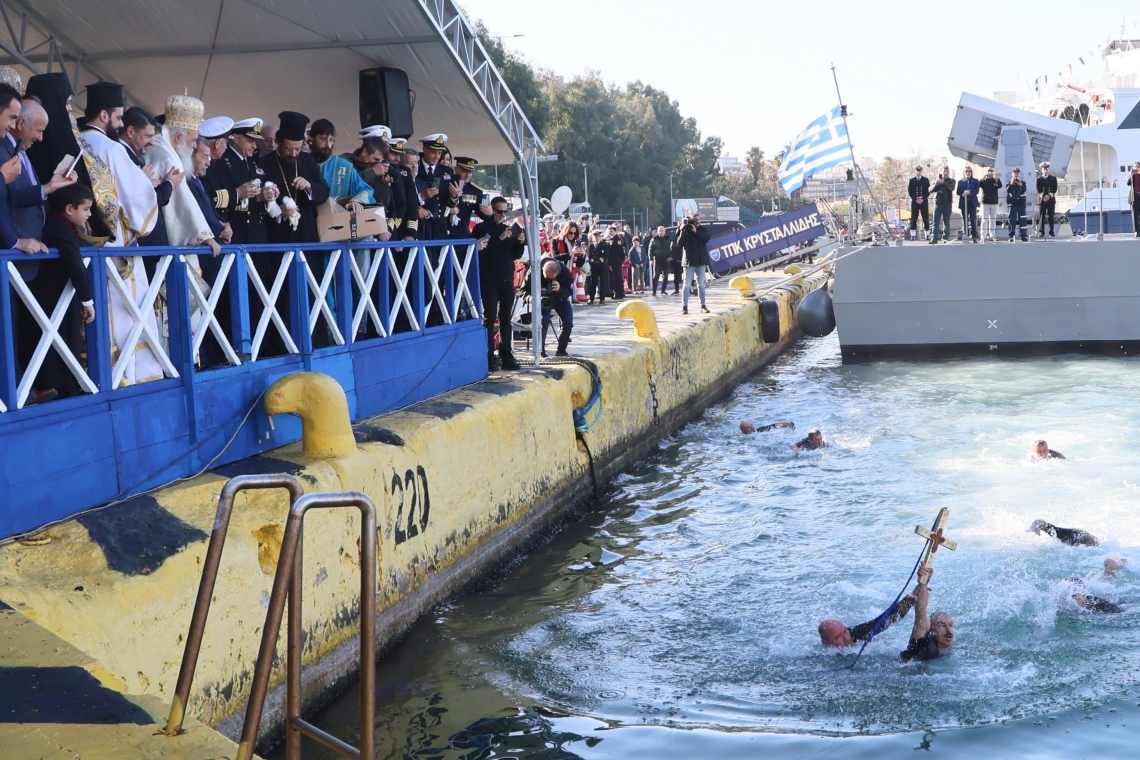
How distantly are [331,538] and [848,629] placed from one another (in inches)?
135

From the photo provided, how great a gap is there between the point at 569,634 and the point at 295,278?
3131 millimetres

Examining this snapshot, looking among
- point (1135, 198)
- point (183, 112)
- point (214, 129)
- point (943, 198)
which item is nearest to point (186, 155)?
point (183, 112)

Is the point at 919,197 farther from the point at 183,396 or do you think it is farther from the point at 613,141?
the point at 613,141

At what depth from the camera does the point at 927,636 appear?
6.93 meters

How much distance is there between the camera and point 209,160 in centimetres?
712

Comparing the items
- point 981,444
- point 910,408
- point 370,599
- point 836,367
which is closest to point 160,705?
point 370,599

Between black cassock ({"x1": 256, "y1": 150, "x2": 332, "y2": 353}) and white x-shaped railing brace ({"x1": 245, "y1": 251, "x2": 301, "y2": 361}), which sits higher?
black cassock ({"x1": 256, "y1": 150, "x2": 332, "y2": 353})

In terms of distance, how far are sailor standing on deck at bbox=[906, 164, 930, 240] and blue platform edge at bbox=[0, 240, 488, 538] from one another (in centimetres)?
1533

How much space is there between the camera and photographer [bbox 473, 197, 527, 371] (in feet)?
37.2

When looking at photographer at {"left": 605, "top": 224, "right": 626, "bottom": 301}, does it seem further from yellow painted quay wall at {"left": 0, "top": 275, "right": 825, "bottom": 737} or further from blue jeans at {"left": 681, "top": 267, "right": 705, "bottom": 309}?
yellow painted quay wall at {"left": 0, "top": 275, "right": 825, "bottom": 737}

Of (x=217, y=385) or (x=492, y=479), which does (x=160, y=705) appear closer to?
(x=217, y=385)

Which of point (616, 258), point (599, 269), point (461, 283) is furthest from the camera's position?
point (616, 258)

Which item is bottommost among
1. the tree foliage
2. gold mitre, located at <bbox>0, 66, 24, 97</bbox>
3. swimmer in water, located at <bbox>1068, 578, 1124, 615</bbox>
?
swimmer in water, located at <bbox>1068, 578, 1124, 615</bbox>

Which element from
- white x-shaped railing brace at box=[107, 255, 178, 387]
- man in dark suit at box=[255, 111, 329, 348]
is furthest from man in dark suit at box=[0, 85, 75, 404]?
man in dark suit at box=[255, 111, 329, 348]
